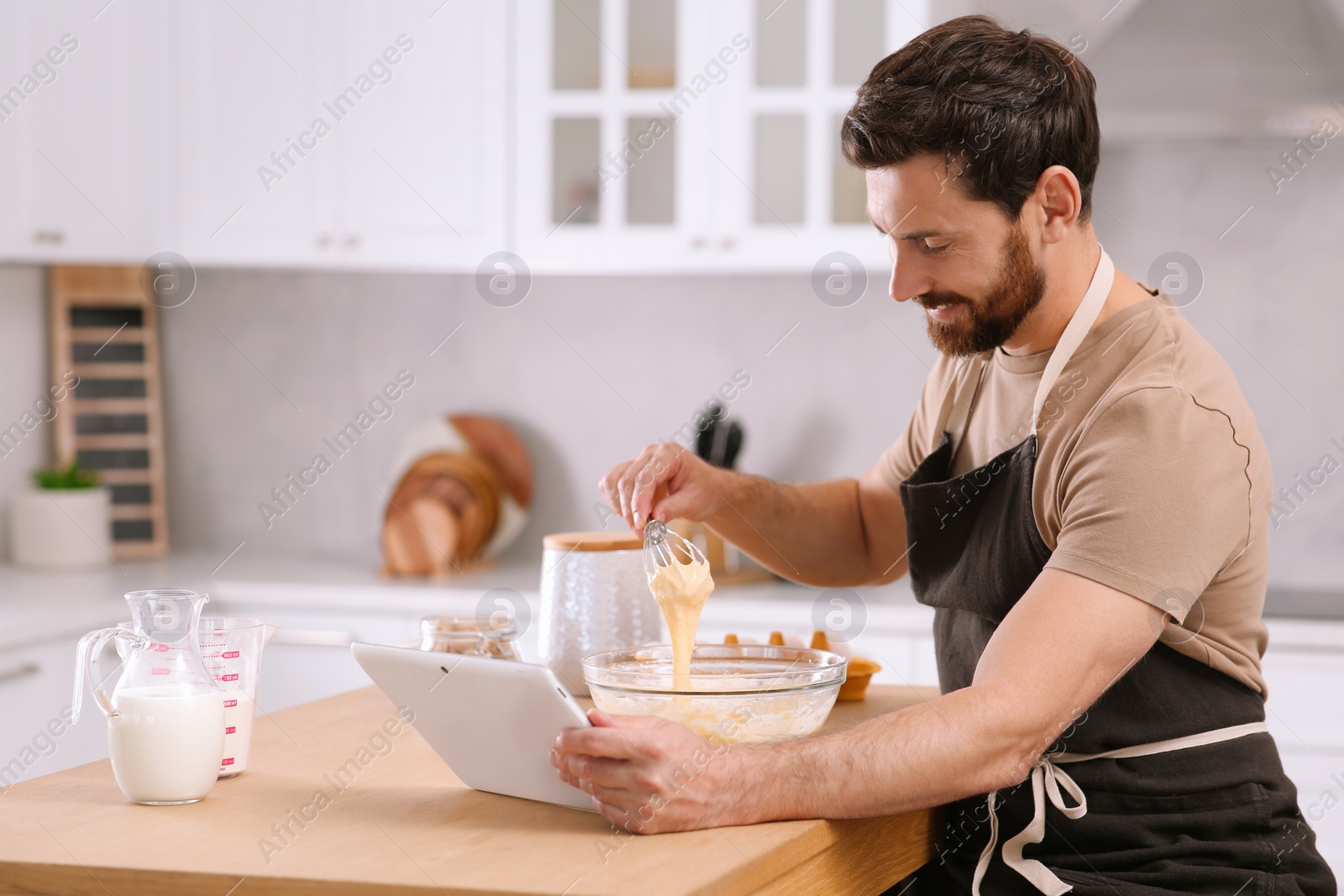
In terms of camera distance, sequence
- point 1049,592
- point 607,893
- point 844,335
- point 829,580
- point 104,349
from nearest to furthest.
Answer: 1. point 607,893
2. point 1049,592
3. point 829,580
4. point 844,335
5. point 104,349

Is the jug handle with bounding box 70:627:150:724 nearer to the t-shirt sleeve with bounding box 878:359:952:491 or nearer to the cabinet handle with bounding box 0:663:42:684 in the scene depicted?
the t-shirt sleeve with bounding box 878:359:952:491

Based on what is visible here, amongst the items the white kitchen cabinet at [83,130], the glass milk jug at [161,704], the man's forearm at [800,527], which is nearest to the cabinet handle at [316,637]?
the white kitchen cabinet at [83,130]

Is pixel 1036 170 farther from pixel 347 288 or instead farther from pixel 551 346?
pixel 347 288

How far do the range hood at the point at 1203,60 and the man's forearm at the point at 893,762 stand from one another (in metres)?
1.81

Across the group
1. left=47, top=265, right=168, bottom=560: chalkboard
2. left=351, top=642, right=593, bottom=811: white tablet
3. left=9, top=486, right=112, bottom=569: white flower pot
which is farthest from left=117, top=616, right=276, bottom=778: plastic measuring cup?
left=47, top=265, right=168, bottom=560: chalkboard

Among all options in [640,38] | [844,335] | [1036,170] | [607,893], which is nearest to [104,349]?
[640,38]

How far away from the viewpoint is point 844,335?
3256mm

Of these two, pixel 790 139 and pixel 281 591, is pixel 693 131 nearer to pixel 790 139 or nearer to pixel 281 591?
pixel 790 139

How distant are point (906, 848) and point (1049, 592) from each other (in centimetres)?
30

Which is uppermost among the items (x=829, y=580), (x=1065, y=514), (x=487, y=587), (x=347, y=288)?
(x=347, y=288)

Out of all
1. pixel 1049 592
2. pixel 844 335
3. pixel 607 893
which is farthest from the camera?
pixel 844 335

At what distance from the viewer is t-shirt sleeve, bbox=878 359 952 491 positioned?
1.83m

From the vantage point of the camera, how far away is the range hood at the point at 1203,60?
2631 millimetres

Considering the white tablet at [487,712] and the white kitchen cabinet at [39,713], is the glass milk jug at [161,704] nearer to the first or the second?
the white tablet at [487,712]
